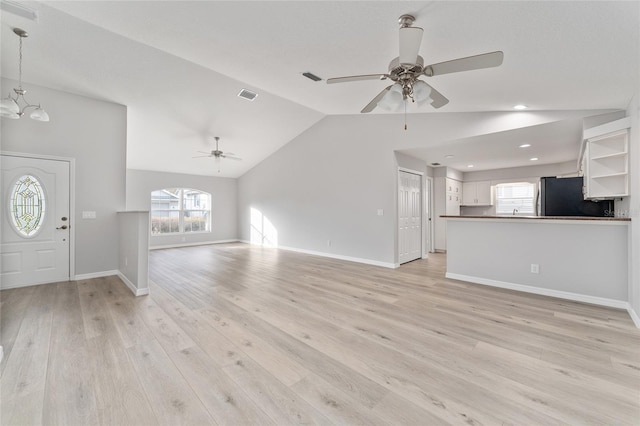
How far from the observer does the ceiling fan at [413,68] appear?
6.32ft

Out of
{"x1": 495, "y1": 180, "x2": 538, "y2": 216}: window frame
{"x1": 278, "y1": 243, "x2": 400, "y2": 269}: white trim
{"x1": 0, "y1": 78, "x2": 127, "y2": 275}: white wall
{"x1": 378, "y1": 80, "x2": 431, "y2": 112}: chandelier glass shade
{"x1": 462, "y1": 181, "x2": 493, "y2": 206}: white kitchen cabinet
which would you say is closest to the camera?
{"x1": 378, "y1": 80, "x2": 431, "y2": 112}: chandelier glass shade

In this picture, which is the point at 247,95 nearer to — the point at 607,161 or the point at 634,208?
the point at 607,161

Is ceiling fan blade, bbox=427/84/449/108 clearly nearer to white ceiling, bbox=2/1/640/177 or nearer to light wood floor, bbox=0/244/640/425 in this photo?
white ceiling, bbox=2/1/640/177

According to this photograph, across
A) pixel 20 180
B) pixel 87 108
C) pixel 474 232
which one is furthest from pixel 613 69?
pixel 20 180

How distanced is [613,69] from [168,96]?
6.05m

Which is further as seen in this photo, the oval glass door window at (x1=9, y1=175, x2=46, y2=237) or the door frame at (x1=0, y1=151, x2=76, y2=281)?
the door frame at (x1=0, y1=151, x2=76, y2=281)

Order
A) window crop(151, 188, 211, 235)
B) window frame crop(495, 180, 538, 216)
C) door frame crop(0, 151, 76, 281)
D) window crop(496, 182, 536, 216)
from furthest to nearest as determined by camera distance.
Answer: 1. window crop(151, 188, 211, 235)
2. window crop(496, 182, 536, 216)
3. window frame crop(495, 180, 538, 216)
4. door frame crop(0, 151, 76, 281)

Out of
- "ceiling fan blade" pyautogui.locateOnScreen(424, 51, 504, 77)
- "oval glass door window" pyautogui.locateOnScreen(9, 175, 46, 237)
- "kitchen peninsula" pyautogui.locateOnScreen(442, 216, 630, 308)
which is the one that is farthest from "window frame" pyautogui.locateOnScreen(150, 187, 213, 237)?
"ceiling fan blade" pyautogui.locateOnScreen(424, 51, 504, 77)

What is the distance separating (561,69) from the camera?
2.52 m

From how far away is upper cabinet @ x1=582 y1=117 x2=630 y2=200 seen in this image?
3182 millimetres

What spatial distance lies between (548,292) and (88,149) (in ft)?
24.9

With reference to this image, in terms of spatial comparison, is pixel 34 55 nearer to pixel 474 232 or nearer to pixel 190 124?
pixel 190 124

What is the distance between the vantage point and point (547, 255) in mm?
3811

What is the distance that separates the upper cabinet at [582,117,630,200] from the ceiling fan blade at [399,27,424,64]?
2979 mm
